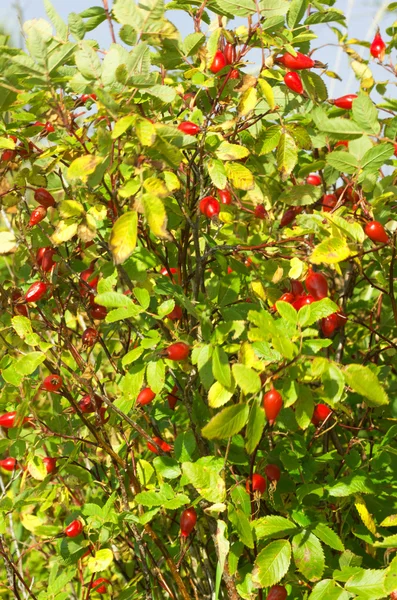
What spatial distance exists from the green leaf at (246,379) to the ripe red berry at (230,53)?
0.66m

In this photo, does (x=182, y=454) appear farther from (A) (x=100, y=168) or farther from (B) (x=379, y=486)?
(A) (x=100, y=168)

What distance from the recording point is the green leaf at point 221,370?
45.6 inches

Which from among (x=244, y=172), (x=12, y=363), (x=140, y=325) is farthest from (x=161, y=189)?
(x=140, y=325)

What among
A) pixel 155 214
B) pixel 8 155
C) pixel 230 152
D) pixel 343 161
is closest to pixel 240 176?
pixel 230 152

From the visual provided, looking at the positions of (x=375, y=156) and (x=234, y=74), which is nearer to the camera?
(x=375, y=156)

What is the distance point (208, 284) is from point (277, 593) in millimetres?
649

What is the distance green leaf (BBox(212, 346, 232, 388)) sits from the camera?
116cm

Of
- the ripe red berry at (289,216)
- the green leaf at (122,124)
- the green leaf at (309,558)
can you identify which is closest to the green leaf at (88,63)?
the green leaf at (122,124)

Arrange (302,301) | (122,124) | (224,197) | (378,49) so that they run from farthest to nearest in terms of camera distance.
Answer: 1. (378,49)
2. (224,197)
3. (302,301)
4. (122,124)

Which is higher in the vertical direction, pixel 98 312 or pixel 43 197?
pixel 43 197

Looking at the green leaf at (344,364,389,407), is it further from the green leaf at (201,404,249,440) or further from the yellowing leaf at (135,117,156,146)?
the yellowing leaf at (135,117,156,146)

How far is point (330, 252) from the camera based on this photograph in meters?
1.22

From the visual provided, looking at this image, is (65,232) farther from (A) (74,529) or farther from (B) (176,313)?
(A) (74,529)

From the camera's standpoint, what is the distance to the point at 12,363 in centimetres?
144
